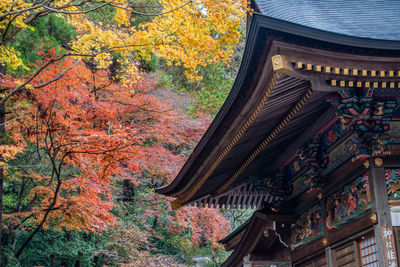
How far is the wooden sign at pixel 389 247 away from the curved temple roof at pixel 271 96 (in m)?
1.60

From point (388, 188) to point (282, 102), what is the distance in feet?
4.85

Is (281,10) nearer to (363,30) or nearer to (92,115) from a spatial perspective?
(363,30)

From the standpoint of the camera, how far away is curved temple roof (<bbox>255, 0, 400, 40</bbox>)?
412 centimetres

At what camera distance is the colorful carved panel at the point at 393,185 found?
4.36 m

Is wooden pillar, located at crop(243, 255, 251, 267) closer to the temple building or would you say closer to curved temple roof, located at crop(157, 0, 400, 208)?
the temple building

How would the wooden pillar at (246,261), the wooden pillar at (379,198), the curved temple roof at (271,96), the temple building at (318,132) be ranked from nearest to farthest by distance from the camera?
the curved temple roof at (271,96), the temple building at (318,132), the wooden pillar at (379,198), the wooden pillar at (246,261)

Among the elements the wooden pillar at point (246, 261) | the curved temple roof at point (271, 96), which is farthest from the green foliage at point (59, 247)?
the curved temple roof at point (271, 96)

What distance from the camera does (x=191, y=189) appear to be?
7336 mm

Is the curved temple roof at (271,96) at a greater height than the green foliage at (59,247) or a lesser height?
lesser

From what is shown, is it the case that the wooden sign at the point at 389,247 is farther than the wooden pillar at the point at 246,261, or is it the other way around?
the wooden pillar at the point at 246,261

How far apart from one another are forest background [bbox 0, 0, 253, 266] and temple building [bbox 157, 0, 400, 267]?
2.13 meters

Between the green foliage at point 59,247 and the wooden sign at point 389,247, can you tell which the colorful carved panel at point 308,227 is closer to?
the wooden sign at point 389,247

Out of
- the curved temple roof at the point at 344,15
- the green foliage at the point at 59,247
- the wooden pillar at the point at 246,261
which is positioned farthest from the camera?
the green foliage at the point at 59,247

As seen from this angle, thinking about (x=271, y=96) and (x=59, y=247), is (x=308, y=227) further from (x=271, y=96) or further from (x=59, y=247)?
(x=59, y=247)
